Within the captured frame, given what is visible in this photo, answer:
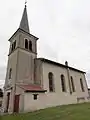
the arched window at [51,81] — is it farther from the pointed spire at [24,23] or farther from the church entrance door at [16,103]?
the pointed spire at [24,23]

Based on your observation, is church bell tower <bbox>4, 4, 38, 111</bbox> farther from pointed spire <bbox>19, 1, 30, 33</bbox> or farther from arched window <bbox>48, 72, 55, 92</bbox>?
arched window <bbox>48, 72, 55, 92</bbox>

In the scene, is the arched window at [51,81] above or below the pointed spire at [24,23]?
below

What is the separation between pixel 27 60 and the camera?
18125 millimetres

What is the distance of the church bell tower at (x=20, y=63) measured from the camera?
51.6 ft

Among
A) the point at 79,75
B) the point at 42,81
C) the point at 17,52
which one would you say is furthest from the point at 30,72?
the point at 79,75

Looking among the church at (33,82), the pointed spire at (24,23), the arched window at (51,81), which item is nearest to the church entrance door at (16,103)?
the church at (33,82)

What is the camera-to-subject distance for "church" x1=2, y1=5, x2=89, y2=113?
43.7 ft

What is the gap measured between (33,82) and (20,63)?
3.67 meters

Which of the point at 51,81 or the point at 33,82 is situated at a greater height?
the point at 51,81

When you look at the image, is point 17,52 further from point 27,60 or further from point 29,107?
point 29,107

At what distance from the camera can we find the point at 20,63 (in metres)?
16.9

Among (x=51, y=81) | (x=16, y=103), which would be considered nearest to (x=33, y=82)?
(x=51, y=81)

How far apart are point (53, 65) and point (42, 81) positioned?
4236 millimetres

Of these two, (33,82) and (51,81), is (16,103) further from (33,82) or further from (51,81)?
(51,81)
